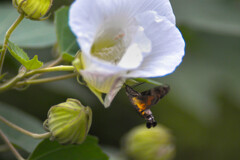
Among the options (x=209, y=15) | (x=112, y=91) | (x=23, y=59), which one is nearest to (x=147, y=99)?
(x=112, y=91)

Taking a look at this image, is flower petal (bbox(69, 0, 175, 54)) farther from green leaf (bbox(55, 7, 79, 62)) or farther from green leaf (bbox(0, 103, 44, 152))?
green leaf (bbox(0, 103, 44, 152))

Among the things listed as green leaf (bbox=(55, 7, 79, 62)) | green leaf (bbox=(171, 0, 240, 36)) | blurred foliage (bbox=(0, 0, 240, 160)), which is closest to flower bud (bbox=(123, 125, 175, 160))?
blurred foliage (bbox=(0, 0, 240, 160))

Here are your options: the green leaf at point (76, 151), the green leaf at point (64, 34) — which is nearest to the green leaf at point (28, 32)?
the green leaf at point (64, 34)

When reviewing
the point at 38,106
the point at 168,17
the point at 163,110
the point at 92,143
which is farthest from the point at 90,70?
the point at 163,110

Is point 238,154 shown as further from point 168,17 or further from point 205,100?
point 168,17

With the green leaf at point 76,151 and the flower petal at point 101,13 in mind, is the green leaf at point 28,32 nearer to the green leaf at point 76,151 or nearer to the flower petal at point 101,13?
the green leaf at point 76,151
